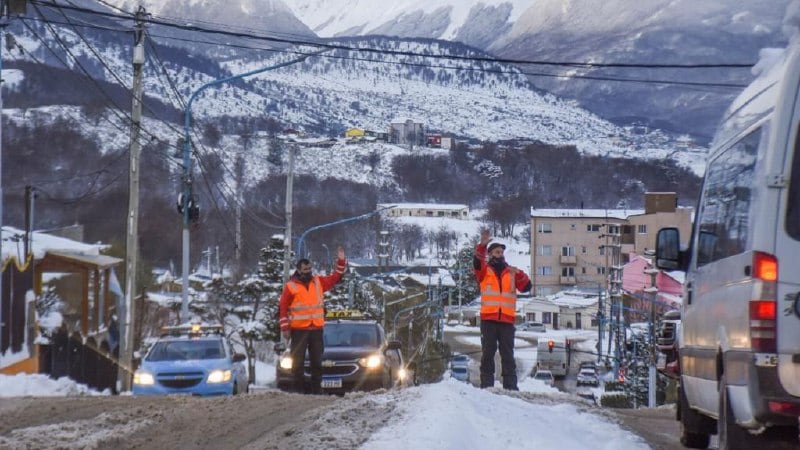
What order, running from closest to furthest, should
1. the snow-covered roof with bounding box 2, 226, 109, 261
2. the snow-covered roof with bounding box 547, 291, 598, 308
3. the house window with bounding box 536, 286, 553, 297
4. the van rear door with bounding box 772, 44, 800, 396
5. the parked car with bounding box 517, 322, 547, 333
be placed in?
1. the van rear door with bounding box 772, 44, 800, 396
2. the snow-covered roof with bounding box 2, 226, 109, 261
3. the parked car with bounding box 517, 322, 547, 333
4. the snow-covered roof with bounding box 547, 291, 598, 308
5. the house window with bounding box 536, 286, 553, 297

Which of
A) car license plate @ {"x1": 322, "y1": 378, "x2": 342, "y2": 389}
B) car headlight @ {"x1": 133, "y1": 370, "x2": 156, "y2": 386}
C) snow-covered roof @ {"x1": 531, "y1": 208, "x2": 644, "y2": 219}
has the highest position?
snow-covered roof @ {"x1": 531, "y1": 208, "x2": 644, "y2": 219}

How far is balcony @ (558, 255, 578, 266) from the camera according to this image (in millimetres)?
92500

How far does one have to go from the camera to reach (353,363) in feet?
67.2

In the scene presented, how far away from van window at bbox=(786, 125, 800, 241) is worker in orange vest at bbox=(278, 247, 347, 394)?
36.3ft

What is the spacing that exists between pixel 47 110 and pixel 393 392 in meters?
83.5

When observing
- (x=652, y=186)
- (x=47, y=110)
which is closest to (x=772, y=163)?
(x=47, y=110)

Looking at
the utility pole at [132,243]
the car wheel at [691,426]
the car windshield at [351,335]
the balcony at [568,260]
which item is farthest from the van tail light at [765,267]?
the balcony at [568,260]

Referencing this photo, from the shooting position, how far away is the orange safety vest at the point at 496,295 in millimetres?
16109

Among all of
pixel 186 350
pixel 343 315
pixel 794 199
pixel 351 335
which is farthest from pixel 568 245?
pixel 794 199

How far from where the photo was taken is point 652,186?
107 meters

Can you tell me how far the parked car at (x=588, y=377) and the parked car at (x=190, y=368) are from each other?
44200mm

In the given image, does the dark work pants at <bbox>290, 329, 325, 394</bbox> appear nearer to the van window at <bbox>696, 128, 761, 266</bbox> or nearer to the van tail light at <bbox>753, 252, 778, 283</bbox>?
the van window at <bbox>696, 128, 761, 266</bbox>

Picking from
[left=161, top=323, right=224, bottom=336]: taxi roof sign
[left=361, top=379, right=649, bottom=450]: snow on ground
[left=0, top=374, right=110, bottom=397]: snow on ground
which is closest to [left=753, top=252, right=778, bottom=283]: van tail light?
[left=361, top=379, right=649, bottom=450]: snow on ground

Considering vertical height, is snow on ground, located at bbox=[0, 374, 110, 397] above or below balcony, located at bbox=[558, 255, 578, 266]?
below
